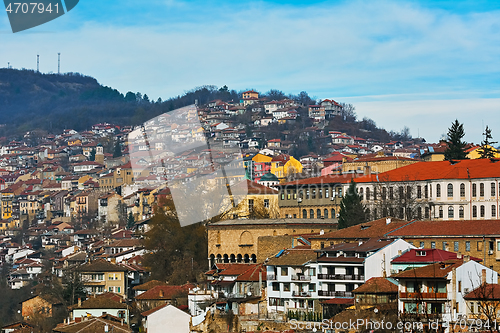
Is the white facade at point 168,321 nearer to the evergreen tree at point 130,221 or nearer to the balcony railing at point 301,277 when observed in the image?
the balcony railing at point 301,277

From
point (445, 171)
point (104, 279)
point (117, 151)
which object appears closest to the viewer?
point (445, 171)

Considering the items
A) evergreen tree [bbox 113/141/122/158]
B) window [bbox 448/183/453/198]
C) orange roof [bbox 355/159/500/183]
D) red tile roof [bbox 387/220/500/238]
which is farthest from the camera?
evergreen tree [bbox 113/141/122/158]

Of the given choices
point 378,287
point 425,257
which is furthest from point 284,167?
point 378,287

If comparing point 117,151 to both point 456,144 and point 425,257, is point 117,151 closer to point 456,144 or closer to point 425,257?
point 456,144

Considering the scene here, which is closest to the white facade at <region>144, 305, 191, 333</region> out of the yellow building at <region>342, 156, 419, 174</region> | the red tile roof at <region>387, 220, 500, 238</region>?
the red tile roof at <region>387, 220, 500, 238</region>

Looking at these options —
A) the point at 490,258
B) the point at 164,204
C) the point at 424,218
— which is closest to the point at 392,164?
the point at 424,218

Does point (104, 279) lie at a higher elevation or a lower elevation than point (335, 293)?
lower

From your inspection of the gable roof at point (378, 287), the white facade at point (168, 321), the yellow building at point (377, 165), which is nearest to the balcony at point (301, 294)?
the gable roof at point (378, 287)

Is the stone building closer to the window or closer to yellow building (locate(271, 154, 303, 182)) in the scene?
the window

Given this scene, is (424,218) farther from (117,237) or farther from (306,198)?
(117,237)
